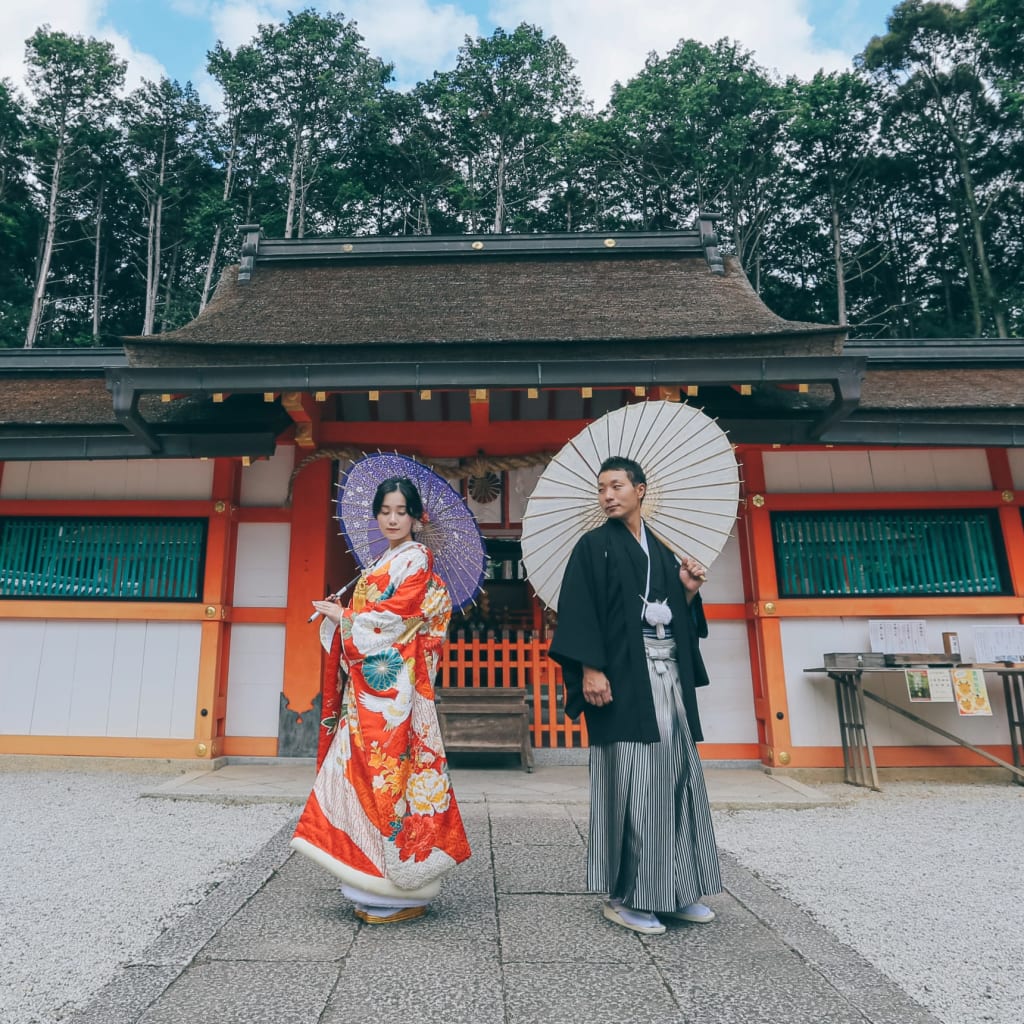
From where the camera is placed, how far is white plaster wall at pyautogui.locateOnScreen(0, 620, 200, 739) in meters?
5.26

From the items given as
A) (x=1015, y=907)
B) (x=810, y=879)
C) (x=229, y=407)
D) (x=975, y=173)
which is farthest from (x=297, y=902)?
(x=975, y=173)

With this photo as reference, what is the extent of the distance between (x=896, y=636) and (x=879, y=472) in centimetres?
136

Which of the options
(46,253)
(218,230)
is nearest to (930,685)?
(218,230)

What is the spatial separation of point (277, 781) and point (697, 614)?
3484mm

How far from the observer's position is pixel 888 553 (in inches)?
211

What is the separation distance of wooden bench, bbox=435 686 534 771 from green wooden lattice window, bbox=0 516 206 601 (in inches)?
90.8

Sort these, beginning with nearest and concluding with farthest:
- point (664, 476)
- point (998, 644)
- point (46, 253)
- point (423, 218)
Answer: point (664, 476), point (998, 644), point (46, 253), point (423, 218)

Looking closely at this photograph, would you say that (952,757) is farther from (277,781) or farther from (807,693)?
(277,781)

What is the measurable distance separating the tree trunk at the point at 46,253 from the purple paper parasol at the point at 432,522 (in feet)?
67.2

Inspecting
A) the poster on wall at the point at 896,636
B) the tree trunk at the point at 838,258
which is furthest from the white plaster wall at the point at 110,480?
the tree trunk at the point at 838,258

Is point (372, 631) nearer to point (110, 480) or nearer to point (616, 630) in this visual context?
point (616, 630)

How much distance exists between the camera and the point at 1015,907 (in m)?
2.64

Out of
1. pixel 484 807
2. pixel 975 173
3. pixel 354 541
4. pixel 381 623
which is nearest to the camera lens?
pixel 381 623

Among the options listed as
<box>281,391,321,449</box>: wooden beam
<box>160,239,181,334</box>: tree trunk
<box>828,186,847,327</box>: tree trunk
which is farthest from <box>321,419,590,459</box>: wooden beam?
<box>160,239,181,334</box>: tree trunk
